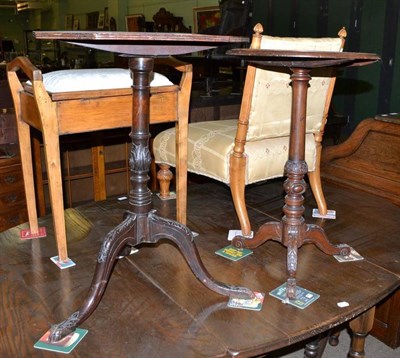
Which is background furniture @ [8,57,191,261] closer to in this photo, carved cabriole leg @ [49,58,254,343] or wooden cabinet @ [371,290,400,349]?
carved cabriole leg @ [49,58,254,343]

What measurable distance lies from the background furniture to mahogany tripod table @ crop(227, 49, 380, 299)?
0.36m

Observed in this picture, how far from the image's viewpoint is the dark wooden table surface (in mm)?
1300

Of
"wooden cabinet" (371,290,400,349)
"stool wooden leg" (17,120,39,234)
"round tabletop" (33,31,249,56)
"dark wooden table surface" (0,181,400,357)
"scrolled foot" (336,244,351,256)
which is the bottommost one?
"wooden cabinet" (371,290,400,349)

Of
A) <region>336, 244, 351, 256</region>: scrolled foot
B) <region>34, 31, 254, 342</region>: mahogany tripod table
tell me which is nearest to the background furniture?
<region>34, 31, 254, 342</region>: mahogany tripod table

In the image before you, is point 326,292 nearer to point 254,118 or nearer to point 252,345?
point 252,345

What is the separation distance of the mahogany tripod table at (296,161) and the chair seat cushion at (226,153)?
11.0 inches

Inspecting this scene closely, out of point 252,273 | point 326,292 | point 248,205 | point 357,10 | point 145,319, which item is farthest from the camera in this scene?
point 357,10

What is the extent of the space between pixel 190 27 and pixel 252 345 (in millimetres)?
6030

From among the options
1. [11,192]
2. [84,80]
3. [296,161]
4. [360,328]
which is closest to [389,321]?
[360,328]

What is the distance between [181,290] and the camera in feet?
5.11

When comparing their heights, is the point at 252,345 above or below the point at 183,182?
below

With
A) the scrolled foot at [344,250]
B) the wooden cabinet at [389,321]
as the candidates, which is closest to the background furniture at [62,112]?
the scrolled foot at [344,250]

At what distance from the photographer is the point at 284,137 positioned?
212 centimetres

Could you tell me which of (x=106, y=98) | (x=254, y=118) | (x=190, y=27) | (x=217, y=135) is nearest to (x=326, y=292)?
(x=254, y=118)
